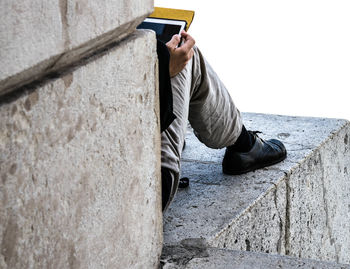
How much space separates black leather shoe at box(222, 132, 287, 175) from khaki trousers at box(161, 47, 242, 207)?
0.21 ft

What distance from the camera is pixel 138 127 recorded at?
49.9 inches

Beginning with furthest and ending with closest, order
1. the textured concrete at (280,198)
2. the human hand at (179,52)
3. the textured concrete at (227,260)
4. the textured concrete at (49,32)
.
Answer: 1. the textured concrete at (280,198)
2. the human hand at (179,52)
3. the textured concrete at (227,260)
4. the textured concrete at (49,32)

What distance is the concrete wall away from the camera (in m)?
0.86

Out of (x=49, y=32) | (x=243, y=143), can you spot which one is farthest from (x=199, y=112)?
(x=49, y=32)

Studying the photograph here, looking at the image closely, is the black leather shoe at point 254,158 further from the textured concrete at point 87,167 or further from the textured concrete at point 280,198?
the textured concrete at point 87,167

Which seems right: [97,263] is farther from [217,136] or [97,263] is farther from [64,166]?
[217,136]

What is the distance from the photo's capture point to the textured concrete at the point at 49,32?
80 centimetres

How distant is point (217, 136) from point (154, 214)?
0.68m

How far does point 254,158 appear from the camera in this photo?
2184 mm

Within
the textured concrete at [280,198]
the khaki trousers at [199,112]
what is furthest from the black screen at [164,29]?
the textured concrete at [280,198]

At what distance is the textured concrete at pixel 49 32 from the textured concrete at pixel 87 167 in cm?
3

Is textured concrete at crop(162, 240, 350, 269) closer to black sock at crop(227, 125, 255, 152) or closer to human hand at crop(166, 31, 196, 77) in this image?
human hand at crop(166, 31, 196, 77)

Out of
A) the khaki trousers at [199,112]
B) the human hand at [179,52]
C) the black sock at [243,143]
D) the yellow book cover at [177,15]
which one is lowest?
the black sock at [243,143]

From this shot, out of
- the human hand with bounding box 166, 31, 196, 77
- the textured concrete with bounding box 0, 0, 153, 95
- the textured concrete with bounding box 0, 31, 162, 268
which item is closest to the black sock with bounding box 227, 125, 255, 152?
the human hand with bounding box 166, 31, 196, 77
